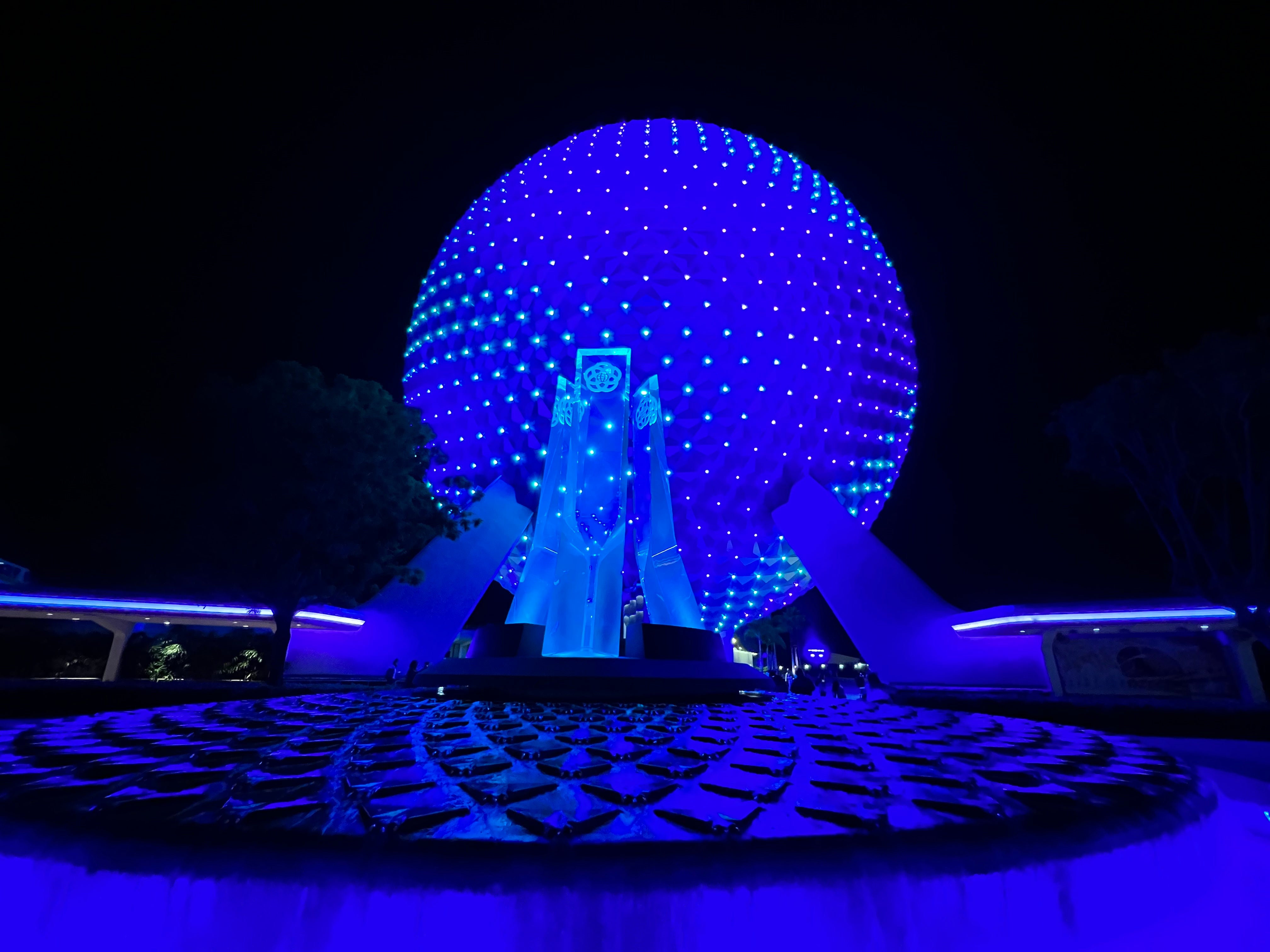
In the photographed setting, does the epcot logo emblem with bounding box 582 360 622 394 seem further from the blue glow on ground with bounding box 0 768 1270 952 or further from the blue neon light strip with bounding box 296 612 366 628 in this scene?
the blue glow on ground with bounding box 0 768 1270 952

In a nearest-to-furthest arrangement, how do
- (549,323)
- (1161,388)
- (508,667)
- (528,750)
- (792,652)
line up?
(528,750), (508,667), (1161,388), (549,323), (792,652)

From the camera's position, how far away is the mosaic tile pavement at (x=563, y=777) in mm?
3018

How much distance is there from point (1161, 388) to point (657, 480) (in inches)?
515

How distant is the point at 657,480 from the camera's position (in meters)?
15.4

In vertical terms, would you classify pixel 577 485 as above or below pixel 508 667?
above

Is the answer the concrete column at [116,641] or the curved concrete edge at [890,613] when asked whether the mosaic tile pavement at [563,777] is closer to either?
the curved concrete edge at [890,613]

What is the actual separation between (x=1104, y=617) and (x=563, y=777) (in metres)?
20.1

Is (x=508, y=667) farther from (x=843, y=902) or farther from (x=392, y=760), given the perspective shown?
(x=843, y=902)

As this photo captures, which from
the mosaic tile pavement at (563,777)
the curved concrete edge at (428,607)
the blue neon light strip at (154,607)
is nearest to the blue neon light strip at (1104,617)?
the mosaic tile pavement at (563,777)

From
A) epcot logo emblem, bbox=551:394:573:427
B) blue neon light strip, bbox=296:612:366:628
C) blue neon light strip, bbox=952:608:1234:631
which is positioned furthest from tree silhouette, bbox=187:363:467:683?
blue neon light strip, bbox=952:608:1234:631

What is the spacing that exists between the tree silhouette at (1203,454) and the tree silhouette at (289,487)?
18.8 meters

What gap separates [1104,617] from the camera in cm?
1809

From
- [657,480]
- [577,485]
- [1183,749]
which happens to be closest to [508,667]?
[577,485]

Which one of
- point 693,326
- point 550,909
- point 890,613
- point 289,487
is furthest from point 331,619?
point 550,909
